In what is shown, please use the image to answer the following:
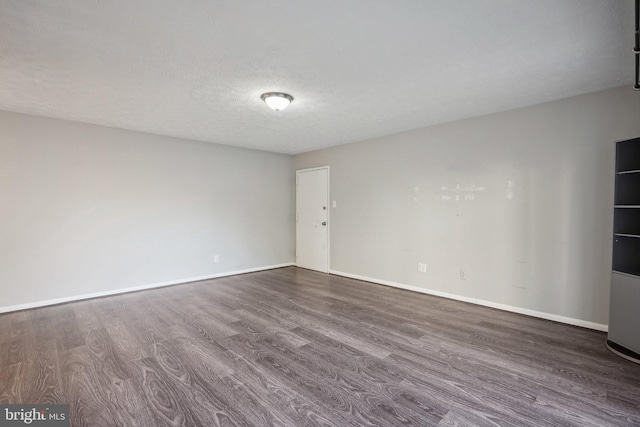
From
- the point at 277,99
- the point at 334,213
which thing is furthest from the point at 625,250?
the point at 334,213

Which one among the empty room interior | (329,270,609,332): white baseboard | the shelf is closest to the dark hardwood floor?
the empty room interior

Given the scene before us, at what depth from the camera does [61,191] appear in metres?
3.95

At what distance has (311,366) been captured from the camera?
236 cm

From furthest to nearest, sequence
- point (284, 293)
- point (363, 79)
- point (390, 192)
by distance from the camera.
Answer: point (390, 192), point (284, 293), point (363, 79)

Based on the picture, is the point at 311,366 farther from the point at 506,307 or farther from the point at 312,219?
the point at 312,219

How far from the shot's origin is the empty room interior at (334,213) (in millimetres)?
1903

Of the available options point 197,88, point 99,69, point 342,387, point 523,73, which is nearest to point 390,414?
point 342,387

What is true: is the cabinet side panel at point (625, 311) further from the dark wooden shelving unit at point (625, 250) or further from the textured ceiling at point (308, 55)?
the textured ceiling at point (308, 55)

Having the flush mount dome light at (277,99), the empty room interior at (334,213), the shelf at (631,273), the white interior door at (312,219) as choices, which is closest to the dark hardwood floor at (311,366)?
the empty room interior at (334,213)

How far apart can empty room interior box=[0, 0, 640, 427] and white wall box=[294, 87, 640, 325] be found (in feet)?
0.08

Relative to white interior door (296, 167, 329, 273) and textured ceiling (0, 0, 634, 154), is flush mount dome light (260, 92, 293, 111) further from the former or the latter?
white interior door (296, 167, 329, 273)

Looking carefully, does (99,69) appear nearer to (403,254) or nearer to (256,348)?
(256,348)

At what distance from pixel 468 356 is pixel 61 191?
5.15m

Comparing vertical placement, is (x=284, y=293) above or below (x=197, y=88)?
below
